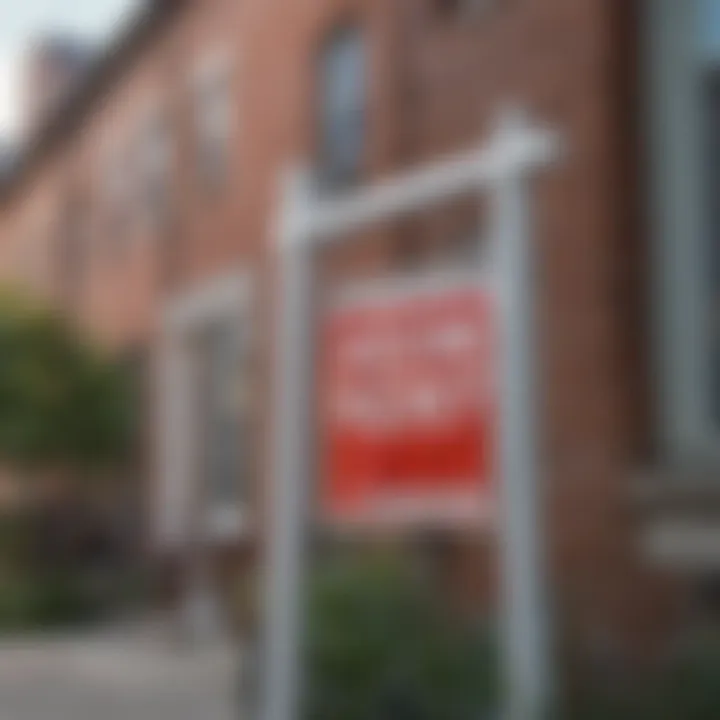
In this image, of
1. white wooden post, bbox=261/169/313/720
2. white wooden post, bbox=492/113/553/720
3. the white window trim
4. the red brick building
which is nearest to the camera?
white wooden post, bbox=492/113/553/720

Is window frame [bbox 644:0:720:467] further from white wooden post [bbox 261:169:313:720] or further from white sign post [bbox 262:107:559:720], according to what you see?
white wooden post [bbox 261:169:313:720]

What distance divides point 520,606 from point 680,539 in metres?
0.44

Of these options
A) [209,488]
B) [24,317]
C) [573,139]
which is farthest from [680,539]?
[24,317]

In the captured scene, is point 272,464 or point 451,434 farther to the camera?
point 272,464

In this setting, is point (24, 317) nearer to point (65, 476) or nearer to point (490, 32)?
point (65, 476)

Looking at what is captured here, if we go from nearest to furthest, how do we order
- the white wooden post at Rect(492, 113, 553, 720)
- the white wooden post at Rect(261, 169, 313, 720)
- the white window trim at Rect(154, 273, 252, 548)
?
the white wooden post at Rect(492, 113, 553, 720), the white wooden post at Rect(261, 169, 313, 720), the white window trim at Rect(154, 273, 252, 548)

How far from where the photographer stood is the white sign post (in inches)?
104

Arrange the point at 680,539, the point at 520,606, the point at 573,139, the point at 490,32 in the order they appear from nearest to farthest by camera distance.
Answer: the point at 520,606, the point at 680,539, the point at 573,139, the point at 490,32

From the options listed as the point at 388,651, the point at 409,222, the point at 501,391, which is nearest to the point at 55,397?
the point at 409,222

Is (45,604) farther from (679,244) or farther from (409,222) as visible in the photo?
(679,244)

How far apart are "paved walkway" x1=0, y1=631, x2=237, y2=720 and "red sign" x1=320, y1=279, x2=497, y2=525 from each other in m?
0.51

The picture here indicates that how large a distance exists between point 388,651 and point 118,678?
0.73 meters

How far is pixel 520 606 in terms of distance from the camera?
2654 mm

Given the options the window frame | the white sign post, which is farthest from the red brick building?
the white sign post
